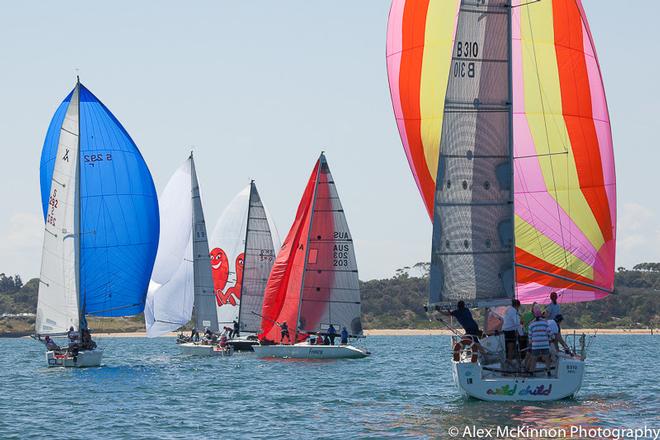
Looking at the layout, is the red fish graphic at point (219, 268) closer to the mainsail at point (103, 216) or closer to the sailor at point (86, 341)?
the mainsail at point (103, 216)

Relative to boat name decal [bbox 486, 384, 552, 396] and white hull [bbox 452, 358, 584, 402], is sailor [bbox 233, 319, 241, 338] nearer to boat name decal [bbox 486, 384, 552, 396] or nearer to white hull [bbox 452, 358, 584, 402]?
white hull [bbox 452, 358, 584, 402]

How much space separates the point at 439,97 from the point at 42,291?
58.3 feet

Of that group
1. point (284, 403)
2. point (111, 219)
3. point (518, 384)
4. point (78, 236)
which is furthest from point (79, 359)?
point (518, 384)

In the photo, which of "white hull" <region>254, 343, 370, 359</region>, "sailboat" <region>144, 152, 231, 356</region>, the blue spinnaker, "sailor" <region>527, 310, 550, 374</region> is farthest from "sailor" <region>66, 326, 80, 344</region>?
"sailor" <region>527, 310, 550, 374</region>

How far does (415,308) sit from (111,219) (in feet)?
296

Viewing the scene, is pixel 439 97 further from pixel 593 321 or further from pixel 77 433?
pixel 593 321

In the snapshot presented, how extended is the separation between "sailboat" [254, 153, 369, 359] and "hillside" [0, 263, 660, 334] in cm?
7455

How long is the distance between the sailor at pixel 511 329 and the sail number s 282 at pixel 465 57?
560cm

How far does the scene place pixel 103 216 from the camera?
1881 inches

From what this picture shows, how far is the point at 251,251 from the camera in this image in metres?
62.6

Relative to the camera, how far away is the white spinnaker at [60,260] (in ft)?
154

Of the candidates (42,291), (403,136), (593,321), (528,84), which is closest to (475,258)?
(528,84)

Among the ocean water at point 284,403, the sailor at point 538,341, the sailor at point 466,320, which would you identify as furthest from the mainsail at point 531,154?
the ocean water at point 284,403

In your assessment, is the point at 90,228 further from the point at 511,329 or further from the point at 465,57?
the point at 511,329
